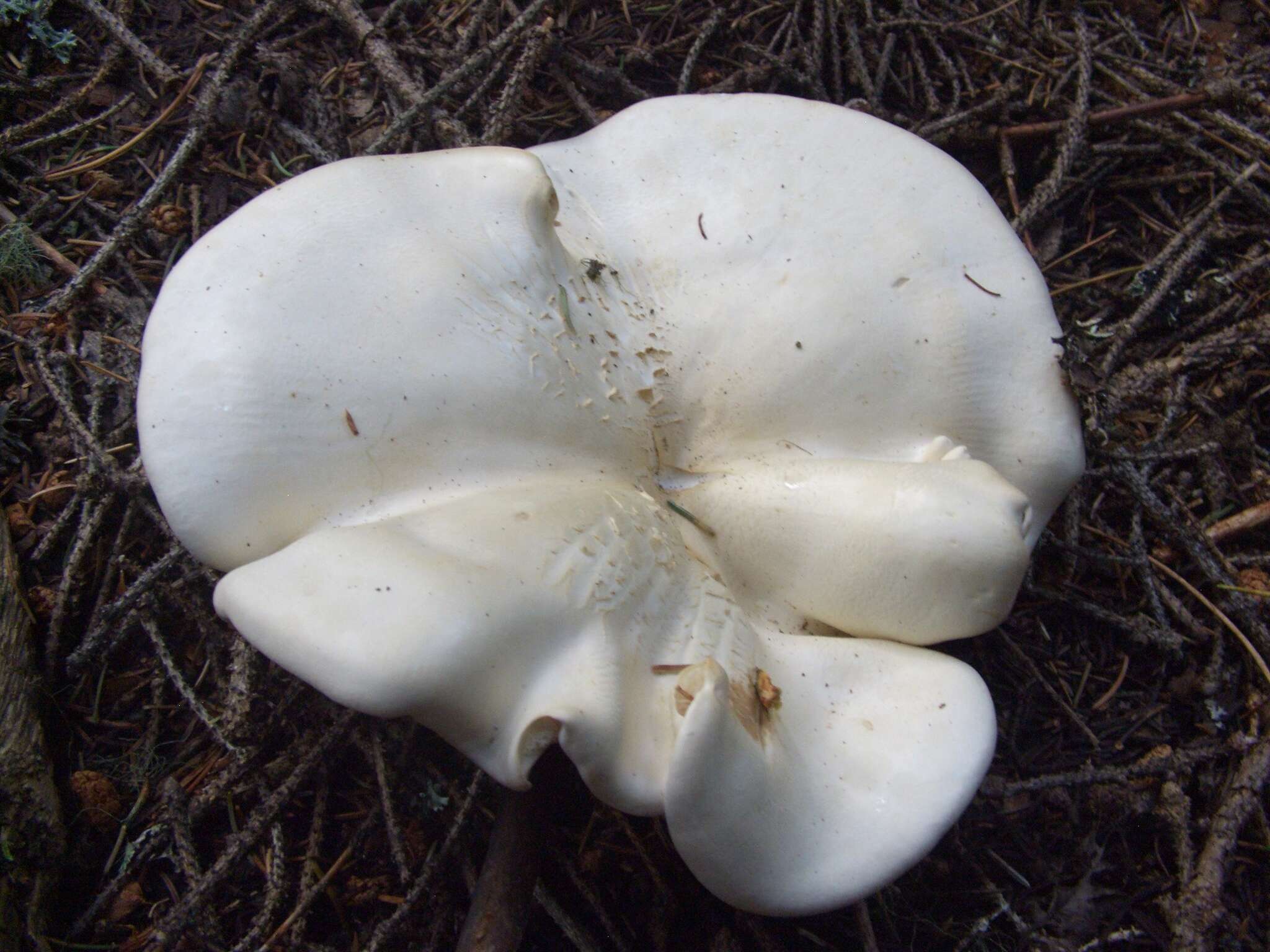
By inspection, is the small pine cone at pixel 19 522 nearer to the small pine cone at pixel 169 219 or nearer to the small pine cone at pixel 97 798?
the small pine cone at pixel 97 798

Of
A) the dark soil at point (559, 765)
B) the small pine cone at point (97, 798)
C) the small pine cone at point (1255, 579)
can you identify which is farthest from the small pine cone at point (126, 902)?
the small pine cone at point (1255, 579)

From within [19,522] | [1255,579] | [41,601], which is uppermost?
[19,522]

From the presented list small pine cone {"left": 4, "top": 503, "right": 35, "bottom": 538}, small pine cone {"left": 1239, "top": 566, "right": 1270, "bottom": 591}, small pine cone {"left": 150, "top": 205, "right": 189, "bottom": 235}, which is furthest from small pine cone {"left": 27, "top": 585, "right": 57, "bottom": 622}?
small pine cone {"left": 1239, "top": 566, "right": 1270, "bottom": 591}

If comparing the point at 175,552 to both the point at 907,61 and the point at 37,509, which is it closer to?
the point at 37,509

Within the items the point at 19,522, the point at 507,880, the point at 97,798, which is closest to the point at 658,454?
the point at 507,880

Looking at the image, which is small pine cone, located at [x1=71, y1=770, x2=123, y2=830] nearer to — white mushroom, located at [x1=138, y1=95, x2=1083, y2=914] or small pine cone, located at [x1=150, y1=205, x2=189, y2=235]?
white mushroom, located at [x1=138, y1=95, x2=1083, y2=914]

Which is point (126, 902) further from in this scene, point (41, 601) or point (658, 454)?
point (658, 454)
